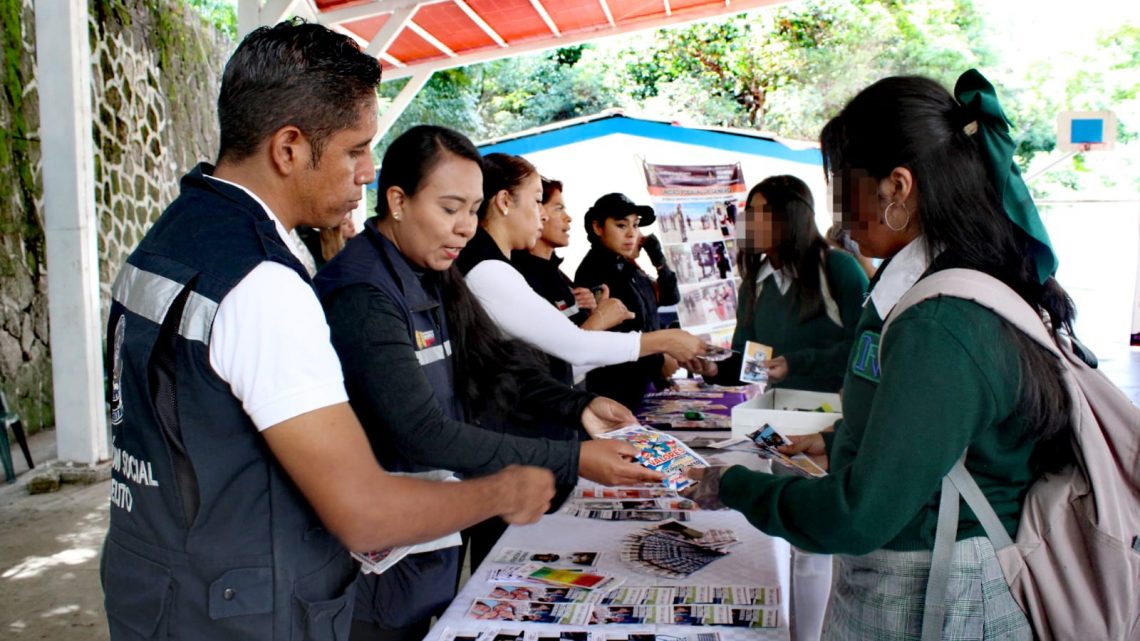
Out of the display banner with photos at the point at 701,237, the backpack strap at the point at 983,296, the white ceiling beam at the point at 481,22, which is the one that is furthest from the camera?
the white ceiling beam at the point at 481,22

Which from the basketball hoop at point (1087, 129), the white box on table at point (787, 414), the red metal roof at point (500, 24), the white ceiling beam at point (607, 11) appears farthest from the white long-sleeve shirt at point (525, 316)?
the basketball hoop at point (1087, 129)

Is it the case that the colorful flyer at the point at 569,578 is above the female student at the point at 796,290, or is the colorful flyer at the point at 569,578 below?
below

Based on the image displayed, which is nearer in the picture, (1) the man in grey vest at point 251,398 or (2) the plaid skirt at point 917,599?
(1) the man in grey vest at point 251,398

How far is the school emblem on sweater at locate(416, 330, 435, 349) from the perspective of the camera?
1.64 metres

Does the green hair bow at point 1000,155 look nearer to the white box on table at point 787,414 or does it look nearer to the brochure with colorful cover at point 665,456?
the brochure with colorful cover at point 665,456

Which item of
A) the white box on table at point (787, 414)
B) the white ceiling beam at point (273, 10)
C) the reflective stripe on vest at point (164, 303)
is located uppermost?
the white ceiling beam at point (273, 10)

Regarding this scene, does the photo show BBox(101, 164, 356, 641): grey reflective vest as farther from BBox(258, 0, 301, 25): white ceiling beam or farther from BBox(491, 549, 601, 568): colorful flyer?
BBox(258, 0, 301, 25): white ceiling beam

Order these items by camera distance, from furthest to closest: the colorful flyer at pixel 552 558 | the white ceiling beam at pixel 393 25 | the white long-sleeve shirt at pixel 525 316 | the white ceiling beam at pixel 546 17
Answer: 1. the white ceiling beam at pixel 546 17
2. the white ceiling beam at pixel 393 25
3. the white long-sleeve shirt at pixel 525 316
4. the colorful flyer at pixel 552 558

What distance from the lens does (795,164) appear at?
6.89 m

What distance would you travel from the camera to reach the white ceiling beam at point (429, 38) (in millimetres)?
7577

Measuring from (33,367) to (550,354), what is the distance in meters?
5.63

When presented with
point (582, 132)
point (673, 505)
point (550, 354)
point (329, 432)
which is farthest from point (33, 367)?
point (329, 432)

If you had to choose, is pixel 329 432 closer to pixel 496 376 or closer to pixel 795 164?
pixel 496 376

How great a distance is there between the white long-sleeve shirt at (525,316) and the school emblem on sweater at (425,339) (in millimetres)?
620
